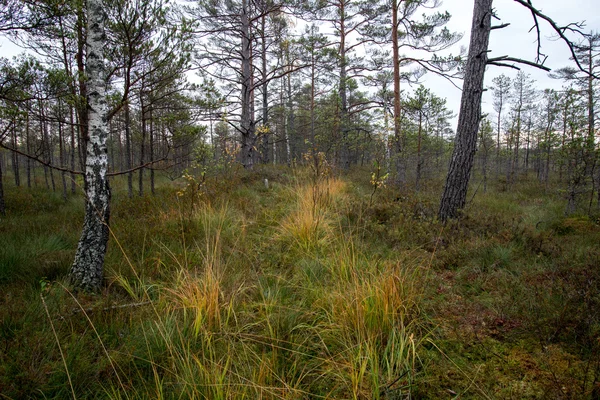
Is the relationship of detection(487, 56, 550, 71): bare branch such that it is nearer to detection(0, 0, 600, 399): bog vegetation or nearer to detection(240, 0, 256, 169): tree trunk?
detection(0, 0, 600, 399): bog vegetation

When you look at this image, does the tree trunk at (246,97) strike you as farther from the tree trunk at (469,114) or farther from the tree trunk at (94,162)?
the tree trunk at (94,162)

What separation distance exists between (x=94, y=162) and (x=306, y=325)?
8.16 feet

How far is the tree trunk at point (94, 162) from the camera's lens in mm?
2488

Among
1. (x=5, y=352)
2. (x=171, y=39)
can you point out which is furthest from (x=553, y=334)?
(x=171, y=39)

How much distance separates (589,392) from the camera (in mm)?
1277

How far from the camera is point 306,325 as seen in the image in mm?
1856

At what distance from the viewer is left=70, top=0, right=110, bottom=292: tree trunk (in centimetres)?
249

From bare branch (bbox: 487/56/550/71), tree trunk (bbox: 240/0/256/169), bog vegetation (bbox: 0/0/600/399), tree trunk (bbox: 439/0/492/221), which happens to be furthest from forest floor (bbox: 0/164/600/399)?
tree trunk (bbox: 240/0/256/169)

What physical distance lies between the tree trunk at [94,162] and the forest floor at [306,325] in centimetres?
18

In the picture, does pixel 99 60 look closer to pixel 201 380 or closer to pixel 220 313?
pixel 220 313

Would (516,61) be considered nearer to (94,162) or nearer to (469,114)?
(469,114)

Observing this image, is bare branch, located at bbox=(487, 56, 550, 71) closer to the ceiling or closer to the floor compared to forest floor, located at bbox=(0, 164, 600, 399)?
closer to the ceiling

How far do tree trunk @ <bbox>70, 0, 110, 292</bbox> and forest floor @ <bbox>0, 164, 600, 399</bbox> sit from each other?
184mm

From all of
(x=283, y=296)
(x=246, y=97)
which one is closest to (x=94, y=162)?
(x=283, y=296)
